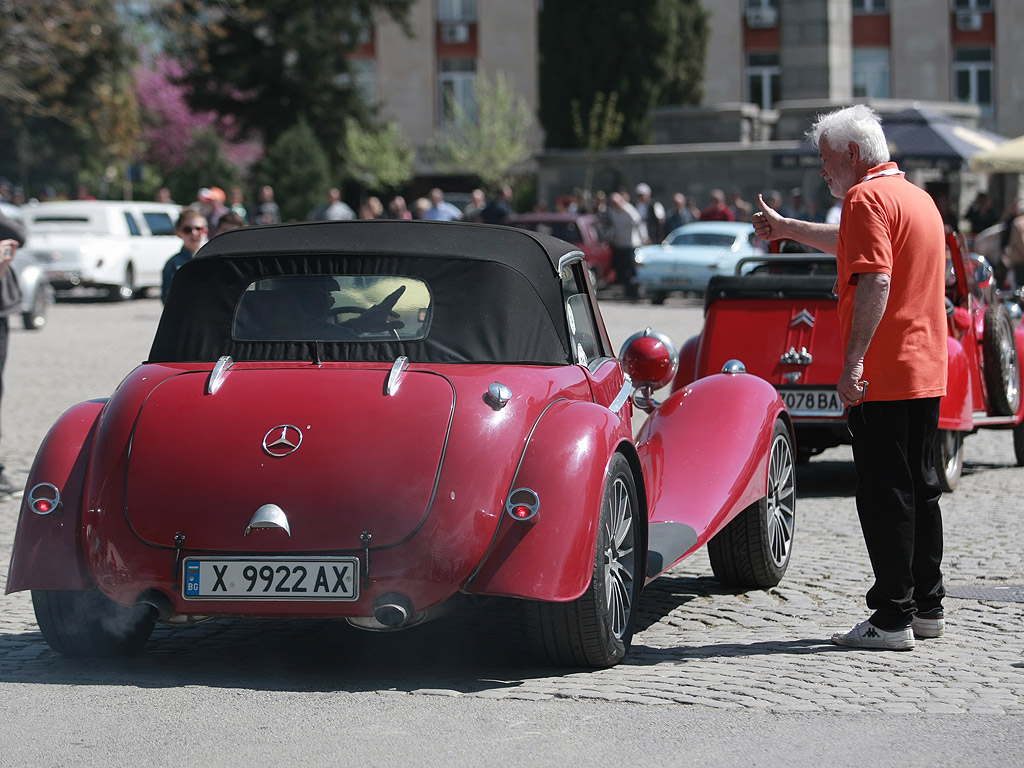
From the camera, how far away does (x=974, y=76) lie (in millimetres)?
58438

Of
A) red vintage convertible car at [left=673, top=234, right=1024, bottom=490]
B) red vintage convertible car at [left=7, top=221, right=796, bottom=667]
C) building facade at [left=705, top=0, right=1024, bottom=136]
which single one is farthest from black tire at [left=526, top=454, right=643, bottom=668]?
building facade at [left=705, top=0, right=1024, bottom=136]

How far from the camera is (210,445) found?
5125mm

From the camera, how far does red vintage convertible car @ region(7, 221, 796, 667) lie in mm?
4961

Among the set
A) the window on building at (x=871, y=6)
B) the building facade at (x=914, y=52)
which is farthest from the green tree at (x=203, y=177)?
the window on building at (x=871, y=6)

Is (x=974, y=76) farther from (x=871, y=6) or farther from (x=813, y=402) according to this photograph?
(x=813, y=402)

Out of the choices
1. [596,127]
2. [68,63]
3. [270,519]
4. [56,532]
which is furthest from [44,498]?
[596,127]

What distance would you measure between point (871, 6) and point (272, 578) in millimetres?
57383

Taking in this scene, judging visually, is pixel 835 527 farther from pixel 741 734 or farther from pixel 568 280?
pixel 741 734

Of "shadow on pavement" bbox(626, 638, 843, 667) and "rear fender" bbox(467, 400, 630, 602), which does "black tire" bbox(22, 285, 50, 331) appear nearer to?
"shadow on pavement" bbox(626, 638, 843, 667)

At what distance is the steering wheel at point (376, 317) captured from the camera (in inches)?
221

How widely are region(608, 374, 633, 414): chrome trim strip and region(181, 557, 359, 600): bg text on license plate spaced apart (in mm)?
1307

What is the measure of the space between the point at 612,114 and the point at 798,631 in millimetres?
40998

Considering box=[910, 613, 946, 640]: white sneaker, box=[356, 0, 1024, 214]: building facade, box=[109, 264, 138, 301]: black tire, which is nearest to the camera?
box=[910, 613, 946, 640]: white sneaker

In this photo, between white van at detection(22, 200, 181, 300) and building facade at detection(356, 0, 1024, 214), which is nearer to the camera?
white van at detection(22, 200, 181, 300)
